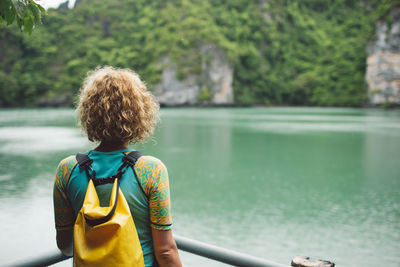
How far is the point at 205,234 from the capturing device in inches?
179

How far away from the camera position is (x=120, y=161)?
42.2 inches

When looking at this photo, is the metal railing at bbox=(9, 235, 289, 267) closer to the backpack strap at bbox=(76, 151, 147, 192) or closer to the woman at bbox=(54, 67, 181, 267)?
the woman at bbox=(54, 67, 181, 267)

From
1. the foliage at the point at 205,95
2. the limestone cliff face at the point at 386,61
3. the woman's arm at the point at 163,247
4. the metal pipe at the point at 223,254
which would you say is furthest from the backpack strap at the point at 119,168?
the foliage at the point at 205,95

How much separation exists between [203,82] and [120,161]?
47573 millimetres

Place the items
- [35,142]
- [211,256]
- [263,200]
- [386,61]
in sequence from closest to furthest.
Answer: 1. [211,256]
2. [263,200]
3. [35,142]
4. [386,61]

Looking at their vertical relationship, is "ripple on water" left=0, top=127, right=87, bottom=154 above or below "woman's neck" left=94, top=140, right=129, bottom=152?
below

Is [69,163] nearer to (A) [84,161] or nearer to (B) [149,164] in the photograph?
(A) [84,161]

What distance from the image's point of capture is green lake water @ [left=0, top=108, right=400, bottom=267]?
14.0 feet

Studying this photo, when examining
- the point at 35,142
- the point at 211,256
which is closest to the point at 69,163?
the point at 211,256

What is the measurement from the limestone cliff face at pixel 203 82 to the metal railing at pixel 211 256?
46.3 m

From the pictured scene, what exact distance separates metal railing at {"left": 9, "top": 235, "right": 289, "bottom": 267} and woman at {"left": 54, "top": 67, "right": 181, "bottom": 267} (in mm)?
261

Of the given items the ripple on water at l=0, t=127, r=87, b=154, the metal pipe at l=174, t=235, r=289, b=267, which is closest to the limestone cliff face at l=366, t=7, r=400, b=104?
the ripple on water at l=0, t=127, r=87, b=154

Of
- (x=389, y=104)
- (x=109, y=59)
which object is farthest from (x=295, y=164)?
(x=109, y=59)

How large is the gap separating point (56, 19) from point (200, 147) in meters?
44.5
